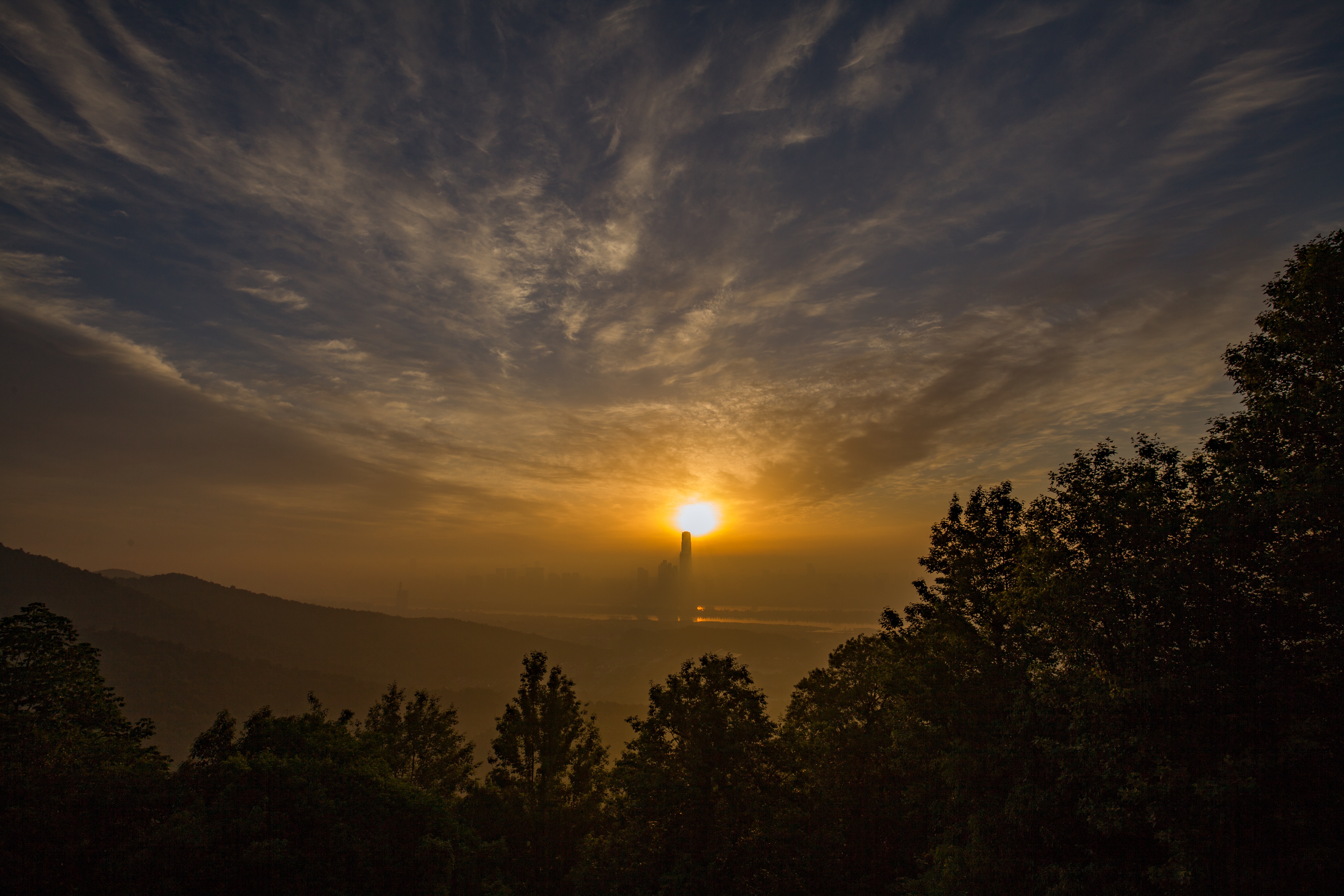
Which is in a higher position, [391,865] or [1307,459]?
[1307,459]

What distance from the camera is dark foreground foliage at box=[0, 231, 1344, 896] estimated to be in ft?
54.9

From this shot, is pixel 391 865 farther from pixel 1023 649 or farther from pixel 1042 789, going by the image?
pixel 1023 649

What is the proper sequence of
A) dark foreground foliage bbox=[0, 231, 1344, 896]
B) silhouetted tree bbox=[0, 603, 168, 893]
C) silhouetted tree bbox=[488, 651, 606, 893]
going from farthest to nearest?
1. silhouetted tree bbox=[488, 651, 606, 893]
2. silhouetted tree bbox=[0, 603, 168, 893]
3. dark foreground foliage bbox=[0, 231, 1344, 896]

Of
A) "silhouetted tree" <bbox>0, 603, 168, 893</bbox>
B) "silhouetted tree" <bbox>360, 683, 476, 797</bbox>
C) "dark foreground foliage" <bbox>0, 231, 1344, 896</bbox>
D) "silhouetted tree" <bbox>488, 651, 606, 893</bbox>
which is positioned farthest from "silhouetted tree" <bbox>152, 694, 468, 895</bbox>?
"silhouetted tree" <bbox>360, 683, 476, 797</bbox>

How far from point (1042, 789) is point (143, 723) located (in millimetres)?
53707

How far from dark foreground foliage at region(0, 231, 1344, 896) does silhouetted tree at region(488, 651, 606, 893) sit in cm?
38

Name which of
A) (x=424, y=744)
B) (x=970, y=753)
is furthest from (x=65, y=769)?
(x=970, y=753)

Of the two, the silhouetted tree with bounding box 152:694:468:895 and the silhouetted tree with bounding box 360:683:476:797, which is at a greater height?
the silhouetted tree with bounding box 152:694:468:895

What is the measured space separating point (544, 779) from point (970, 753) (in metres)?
32.2

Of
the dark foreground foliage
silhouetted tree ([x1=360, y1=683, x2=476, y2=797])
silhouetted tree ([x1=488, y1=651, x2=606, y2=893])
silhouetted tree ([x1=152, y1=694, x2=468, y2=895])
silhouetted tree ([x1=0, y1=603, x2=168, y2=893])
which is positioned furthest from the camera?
silhouetted tree ([x1=360, y1=683, x2=476, y2=797])

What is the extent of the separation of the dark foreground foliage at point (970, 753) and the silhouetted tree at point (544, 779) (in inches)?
14.9

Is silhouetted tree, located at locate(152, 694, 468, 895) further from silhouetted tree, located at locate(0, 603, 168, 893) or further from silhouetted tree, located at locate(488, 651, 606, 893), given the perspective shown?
silhouetted tree, located at locate(488, 651, 606, 893)

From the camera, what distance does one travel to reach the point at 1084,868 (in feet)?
63.9

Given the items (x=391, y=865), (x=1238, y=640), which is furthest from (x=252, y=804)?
(x=1238, y=640)
